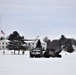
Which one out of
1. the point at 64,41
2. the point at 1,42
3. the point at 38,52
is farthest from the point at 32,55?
the point at 64,41

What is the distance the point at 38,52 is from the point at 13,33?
86293 millimetres

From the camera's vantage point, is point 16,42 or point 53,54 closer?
point 53,54

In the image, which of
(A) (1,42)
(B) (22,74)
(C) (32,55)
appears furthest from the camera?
(A) (1,42)

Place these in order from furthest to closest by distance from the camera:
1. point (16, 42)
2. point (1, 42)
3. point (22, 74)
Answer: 1. point (1, 42)
2. point (16, 42)
3. point (22, 74)

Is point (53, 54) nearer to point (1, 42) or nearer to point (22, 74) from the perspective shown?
point (22, 74)

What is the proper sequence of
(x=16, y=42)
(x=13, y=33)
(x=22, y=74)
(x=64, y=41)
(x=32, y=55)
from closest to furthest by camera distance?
(x=22, y=74), (x=32, y=55), (x=16, y=42), (x=13, y=33), (x=64, y=41)

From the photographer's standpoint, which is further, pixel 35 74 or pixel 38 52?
pixel 38 52

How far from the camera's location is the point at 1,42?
183m

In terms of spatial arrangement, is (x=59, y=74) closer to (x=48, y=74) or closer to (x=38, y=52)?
(x=48, y=74)

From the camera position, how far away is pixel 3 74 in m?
20.3

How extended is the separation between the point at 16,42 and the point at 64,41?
10404cm

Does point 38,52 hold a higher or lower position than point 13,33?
lower

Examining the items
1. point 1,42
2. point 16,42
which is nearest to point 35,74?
point 16,42

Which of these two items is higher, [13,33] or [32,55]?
[13,33]
